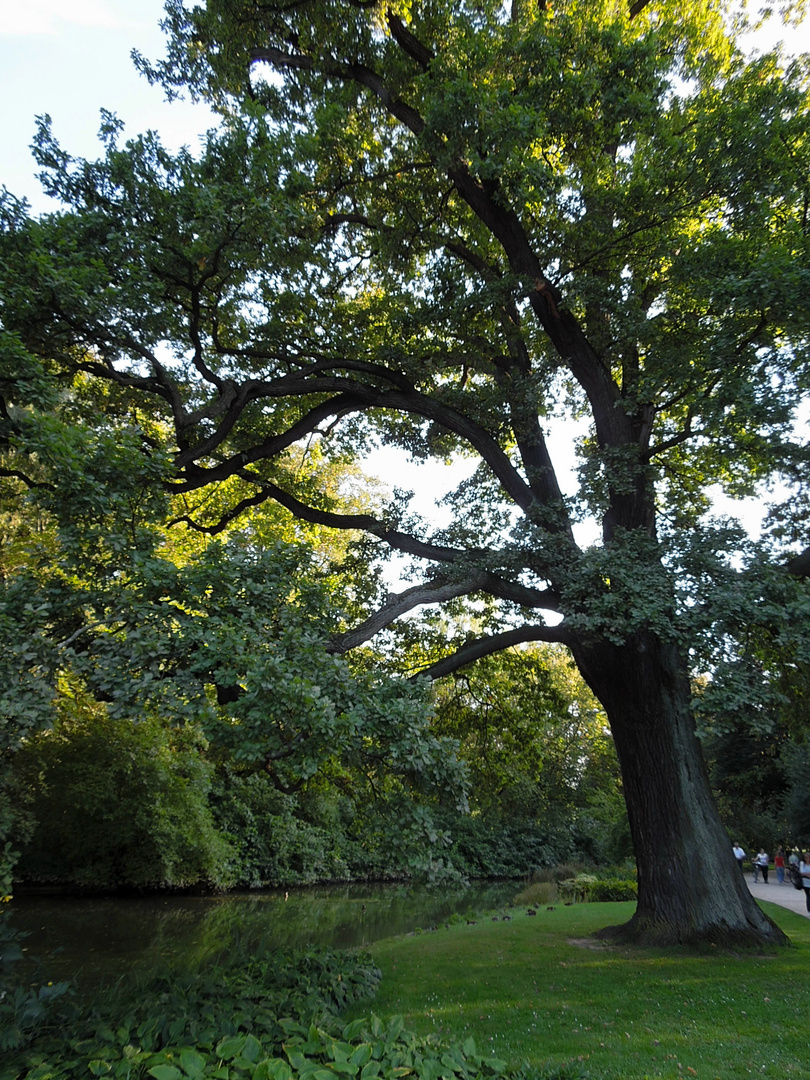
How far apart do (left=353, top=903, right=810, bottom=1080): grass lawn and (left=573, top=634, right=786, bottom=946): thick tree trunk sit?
0.40 meters

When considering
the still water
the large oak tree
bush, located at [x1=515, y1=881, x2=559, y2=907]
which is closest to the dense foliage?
the still water

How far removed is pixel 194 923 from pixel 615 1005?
12.3 m

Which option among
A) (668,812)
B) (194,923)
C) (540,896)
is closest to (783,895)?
(540,896)

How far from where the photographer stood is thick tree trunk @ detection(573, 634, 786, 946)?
8898 millimetres

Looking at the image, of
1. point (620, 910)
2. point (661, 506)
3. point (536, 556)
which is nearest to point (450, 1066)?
point (536, 556)

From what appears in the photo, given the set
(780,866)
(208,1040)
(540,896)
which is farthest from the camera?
(780,866)

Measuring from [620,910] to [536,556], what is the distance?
9614 mm

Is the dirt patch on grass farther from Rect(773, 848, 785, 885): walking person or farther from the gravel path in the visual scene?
Rect(773, 848, 785, 885): walking person

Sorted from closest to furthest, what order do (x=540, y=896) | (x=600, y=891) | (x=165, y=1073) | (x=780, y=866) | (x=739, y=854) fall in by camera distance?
1. (x=165, y=1073)
2. (x=600, y=891)
3. (x=540, y=896)
4. (x=739, y=854)
5. (x=780, y=866)

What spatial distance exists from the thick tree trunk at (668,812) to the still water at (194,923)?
9.11 ft

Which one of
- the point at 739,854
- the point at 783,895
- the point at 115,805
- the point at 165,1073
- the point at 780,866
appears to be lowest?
the point at 165,1073

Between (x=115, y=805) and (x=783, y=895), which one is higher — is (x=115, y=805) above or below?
above

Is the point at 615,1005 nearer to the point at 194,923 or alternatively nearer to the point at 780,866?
the point at 194,923

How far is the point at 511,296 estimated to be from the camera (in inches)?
411
